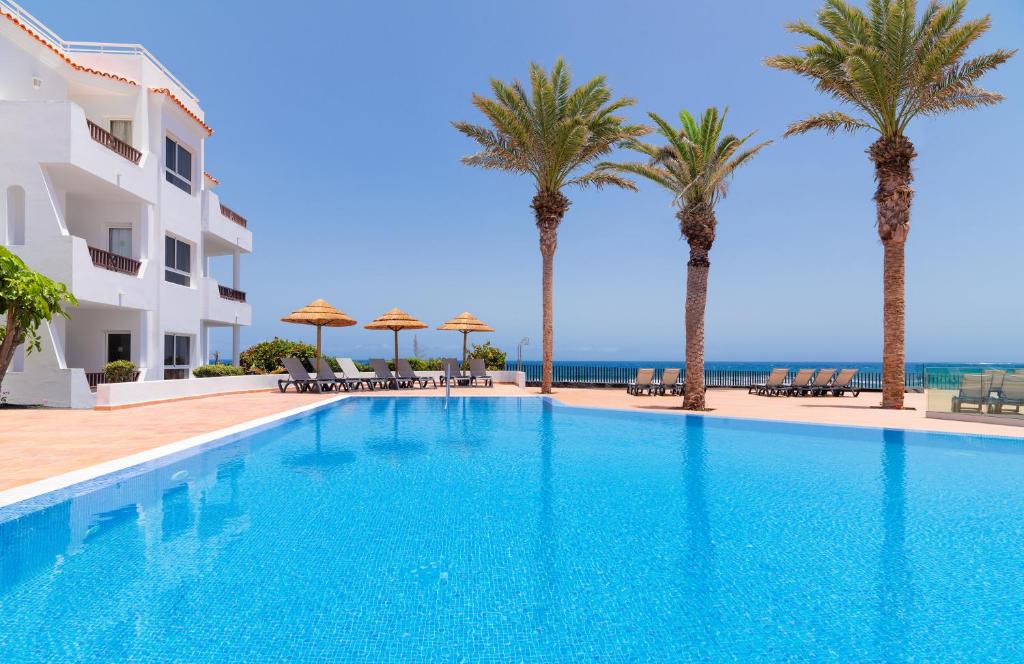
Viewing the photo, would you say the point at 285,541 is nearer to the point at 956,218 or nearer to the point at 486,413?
the point at 486,413

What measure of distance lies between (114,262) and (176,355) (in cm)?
454

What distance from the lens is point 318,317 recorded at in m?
19.8

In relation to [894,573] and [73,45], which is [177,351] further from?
[894,573]

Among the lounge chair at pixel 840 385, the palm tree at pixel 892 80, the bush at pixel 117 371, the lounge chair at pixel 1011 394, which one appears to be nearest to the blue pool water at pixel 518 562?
the lounge chair at pixel 1011 394

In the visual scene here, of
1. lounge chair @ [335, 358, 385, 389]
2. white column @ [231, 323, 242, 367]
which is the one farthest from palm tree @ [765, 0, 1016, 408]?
white column @ [231, 323, 242, 367]

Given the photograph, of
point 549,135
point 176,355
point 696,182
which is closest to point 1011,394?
point 696,182

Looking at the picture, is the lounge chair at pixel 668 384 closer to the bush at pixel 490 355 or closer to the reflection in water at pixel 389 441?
the bush at pixel 490 355

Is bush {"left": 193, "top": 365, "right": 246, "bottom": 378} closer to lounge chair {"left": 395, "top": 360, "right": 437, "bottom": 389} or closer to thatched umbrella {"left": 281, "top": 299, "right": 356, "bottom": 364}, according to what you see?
thatched umbrella {"left": 281, "top": 299, "right": 356, "bottom": 364}

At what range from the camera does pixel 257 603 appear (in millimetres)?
3686

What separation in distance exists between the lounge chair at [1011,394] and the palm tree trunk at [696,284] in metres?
6.39

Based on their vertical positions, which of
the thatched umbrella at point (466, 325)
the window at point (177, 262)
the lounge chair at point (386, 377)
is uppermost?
the window at point (177, 262)

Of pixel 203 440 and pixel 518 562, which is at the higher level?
pixel 203 440

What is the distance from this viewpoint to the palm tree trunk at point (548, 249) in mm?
20250

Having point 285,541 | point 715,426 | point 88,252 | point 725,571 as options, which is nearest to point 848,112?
point 715,426
